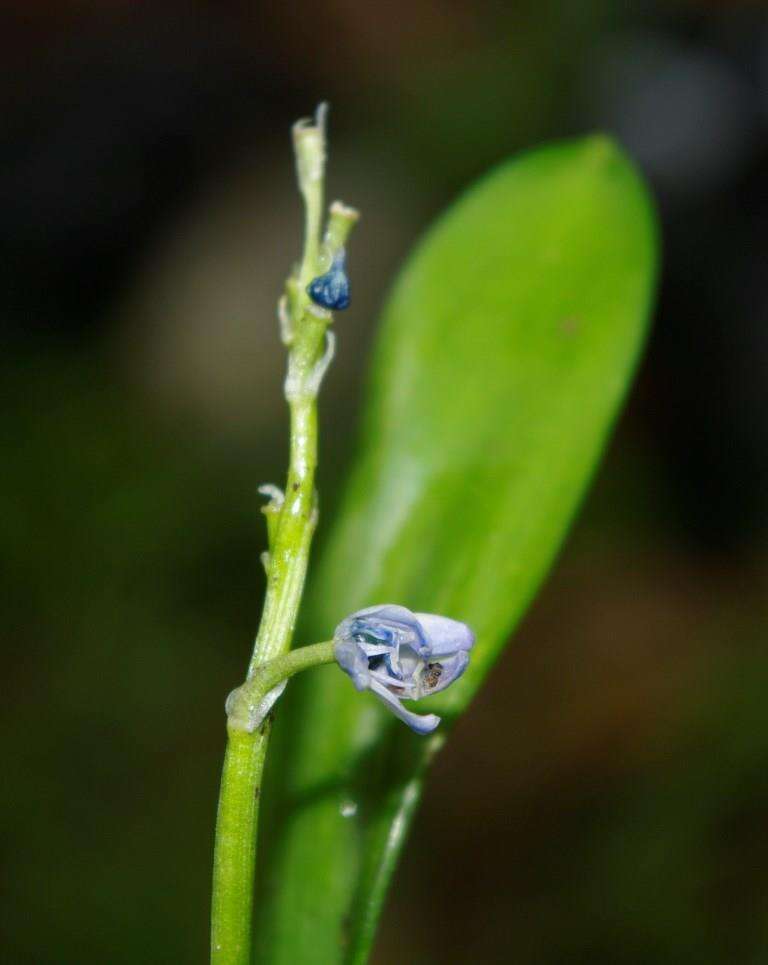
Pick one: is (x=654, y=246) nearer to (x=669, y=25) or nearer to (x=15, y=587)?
Result: (x=15, y=587)

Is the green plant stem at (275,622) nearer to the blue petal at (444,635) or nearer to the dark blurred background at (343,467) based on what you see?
the blue petal at (444,635)

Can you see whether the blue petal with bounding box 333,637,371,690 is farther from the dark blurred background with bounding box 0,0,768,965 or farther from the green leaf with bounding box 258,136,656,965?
the dark blurred background with bounding box 0,0,768,965

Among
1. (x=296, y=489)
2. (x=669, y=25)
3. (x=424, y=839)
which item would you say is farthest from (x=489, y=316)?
(x=669, y=25)

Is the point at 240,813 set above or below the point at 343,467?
below

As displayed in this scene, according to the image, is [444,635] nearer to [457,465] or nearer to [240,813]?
[240,813]

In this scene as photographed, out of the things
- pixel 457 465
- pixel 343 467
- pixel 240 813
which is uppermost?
pixel 343 467

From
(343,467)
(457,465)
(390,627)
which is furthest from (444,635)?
(343,467)

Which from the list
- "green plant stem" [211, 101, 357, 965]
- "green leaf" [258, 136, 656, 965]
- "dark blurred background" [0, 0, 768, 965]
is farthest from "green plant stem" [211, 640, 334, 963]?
"dark blurred background" [0, 0, 768, 965]
